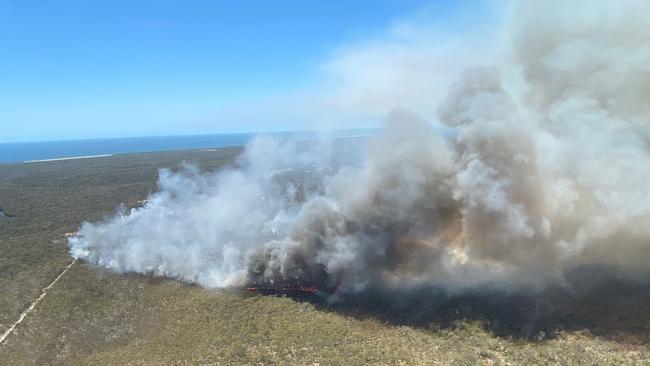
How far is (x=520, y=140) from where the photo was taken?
→ 43375 mm

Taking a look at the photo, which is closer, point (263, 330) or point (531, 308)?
point (531, 308)

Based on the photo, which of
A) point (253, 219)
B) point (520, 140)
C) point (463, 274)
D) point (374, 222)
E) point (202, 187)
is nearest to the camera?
point (520, 140)

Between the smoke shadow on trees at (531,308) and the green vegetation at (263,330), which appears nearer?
the green vegetation at (263,330)

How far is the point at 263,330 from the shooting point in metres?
40.8

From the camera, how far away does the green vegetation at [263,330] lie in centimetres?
3512

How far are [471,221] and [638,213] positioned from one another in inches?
599

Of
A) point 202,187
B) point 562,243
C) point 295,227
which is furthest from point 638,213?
point 202,187

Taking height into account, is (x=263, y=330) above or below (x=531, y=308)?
below

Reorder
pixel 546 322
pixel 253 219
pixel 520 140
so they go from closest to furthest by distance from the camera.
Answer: pixel 546 322 < pixel 520 140 < pixel 253 219

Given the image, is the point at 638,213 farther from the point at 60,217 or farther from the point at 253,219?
the point at 60,217

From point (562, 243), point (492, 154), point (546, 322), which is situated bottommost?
point (546, 322)

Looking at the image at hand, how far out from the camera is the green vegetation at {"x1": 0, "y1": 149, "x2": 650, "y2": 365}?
35125mm

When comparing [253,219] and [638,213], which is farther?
[253,219]

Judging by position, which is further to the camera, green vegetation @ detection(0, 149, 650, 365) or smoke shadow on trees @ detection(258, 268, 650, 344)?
smoke shadow on trees @ detection(258, 268, 650, 344)
